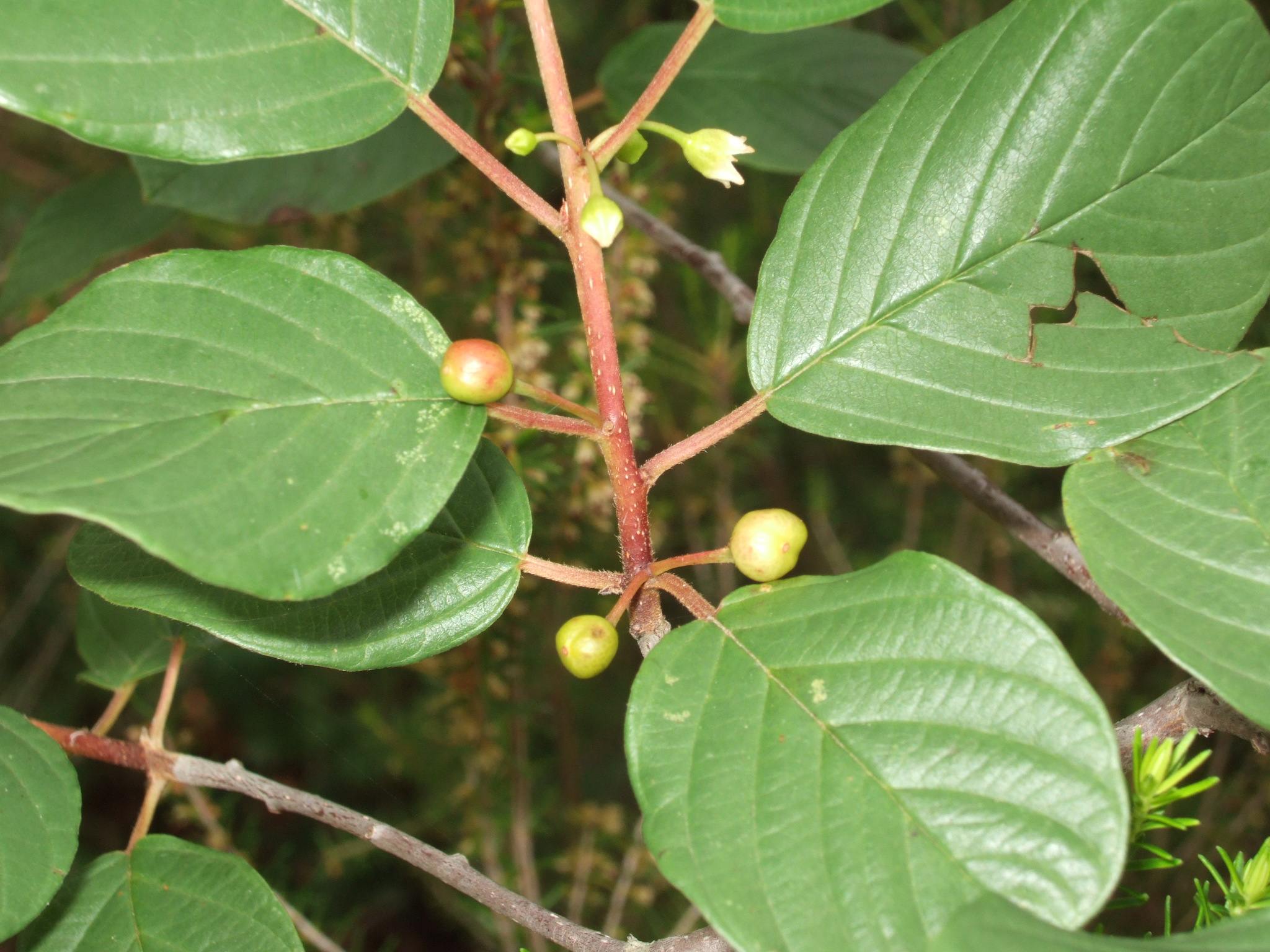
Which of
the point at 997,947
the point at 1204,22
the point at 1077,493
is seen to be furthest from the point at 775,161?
the point at 997,947

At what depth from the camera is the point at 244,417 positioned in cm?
84

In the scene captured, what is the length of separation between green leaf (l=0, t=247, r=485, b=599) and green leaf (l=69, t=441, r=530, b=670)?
21cm

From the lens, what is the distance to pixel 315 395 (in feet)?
2.84

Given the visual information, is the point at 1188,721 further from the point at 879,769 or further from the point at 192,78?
the point at 192,78

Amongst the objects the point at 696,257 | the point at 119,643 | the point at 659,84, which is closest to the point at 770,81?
the point at 696,257

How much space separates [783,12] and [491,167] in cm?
30

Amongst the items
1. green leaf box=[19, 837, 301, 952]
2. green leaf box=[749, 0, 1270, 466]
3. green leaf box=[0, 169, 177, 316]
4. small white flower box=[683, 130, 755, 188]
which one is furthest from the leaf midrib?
green leaf box=[0, 169, 177, 316]

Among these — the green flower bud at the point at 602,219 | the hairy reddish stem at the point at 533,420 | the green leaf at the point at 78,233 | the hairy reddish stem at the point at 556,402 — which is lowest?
the hairy reddish stem at the point at 533,420

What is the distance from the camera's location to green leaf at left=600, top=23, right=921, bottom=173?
1956 mm

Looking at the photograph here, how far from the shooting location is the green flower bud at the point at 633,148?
3.26 feet

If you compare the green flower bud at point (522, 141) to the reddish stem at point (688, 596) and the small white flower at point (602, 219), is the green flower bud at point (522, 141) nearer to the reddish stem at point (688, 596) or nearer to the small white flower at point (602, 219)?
the small white flower at point (602, 219)

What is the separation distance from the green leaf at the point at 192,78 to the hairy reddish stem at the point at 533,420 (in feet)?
0.94

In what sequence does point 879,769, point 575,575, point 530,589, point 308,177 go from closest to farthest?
point 879,769 < point 575,575 < point 308,177 < point 530,589

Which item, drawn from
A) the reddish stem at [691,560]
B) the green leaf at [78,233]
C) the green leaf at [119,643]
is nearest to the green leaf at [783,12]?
the reddish stem at [691,560]
